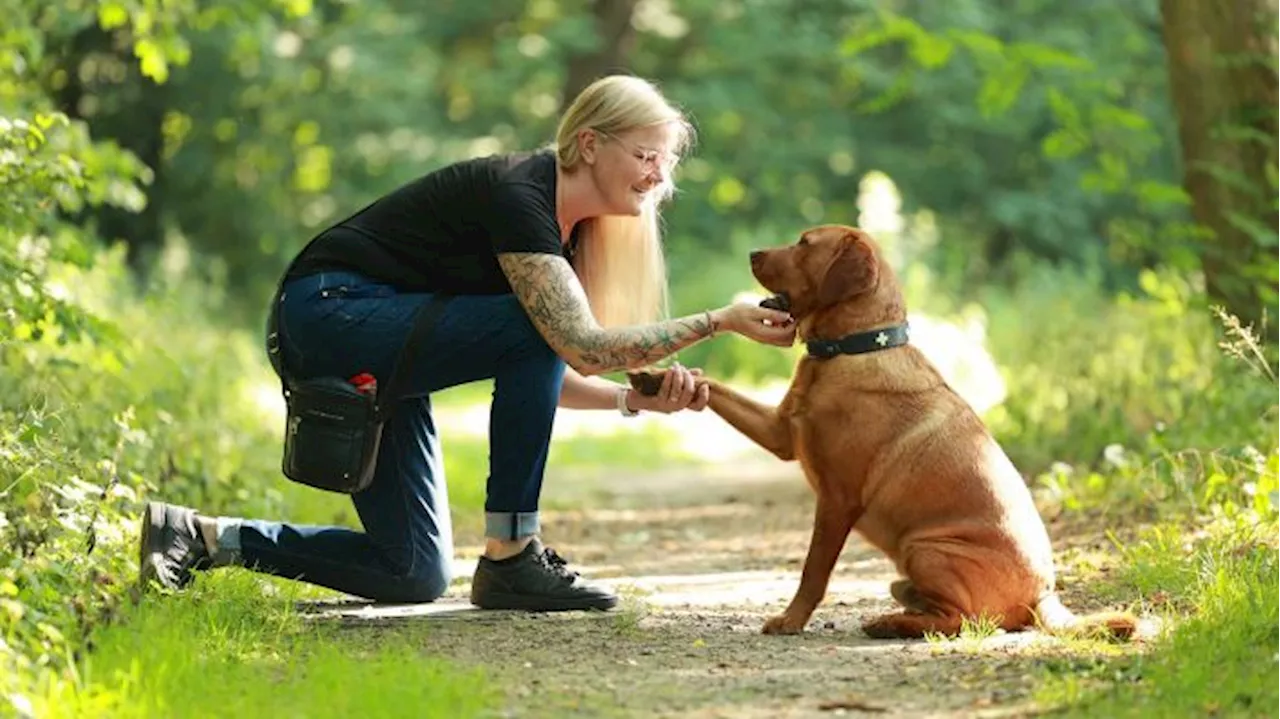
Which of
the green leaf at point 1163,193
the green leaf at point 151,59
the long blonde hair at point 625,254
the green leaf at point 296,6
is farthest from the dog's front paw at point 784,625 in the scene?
the green leaf at point 296,6

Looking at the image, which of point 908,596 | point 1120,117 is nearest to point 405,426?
point 908,596

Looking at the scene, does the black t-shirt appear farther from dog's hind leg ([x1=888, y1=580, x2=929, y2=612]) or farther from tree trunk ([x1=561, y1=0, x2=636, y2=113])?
tree trunk ([x1=561, y1=0, x2=636, y2=113])

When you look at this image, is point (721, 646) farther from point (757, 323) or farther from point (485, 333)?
point (485, 333)

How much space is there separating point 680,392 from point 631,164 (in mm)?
698

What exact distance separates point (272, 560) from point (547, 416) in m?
0.92

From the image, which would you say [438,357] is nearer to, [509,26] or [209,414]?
[209,414]

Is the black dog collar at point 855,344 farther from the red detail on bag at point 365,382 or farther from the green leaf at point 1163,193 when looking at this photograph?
the green leaf at point 1163,193

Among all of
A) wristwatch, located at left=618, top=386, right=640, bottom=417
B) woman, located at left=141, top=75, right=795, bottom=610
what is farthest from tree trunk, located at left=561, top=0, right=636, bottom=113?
woman, located at left=141, top=75, right=795, bottom=610

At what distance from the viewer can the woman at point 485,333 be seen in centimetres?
564

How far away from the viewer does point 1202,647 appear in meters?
4.78

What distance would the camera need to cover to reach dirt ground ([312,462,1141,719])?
4.54 meters

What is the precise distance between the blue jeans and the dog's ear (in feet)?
2.78

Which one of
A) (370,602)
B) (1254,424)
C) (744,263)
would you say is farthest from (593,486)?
(744,263)

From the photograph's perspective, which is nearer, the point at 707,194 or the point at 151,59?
the point at 151,59
